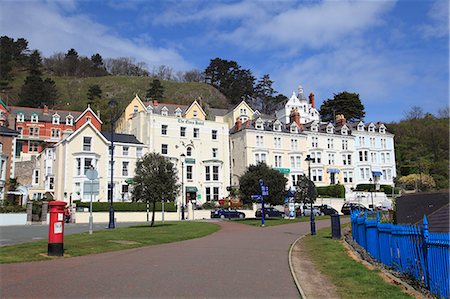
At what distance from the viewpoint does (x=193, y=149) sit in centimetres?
6012

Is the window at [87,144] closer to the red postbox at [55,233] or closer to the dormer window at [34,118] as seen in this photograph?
the dormer window at [34,118]

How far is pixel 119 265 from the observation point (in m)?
11.8

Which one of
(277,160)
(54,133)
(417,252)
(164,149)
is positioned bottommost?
(417,252)

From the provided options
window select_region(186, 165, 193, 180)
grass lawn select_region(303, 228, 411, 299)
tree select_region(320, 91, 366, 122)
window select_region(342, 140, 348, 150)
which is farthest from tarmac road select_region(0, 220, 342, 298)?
tree select_region(320, 91, 366, 122)

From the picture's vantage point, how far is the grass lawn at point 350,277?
8.52m

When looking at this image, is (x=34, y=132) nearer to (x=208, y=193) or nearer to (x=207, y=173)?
(x=207, y=173)

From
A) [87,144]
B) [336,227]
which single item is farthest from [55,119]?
[336,227]

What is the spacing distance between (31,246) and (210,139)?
47146mm

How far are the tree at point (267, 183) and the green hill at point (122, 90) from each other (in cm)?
7450

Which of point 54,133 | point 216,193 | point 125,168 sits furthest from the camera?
point 54,133

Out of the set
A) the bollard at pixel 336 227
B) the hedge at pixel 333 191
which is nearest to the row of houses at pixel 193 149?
the hedge at pixel 333 191

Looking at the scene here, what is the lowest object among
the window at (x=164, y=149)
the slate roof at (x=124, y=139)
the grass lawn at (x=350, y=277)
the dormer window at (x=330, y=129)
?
the grass lawn at (x=350, y=277)

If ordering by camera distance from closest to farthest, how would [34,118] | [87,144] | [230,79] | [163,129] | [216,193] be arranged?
[87,144] → [163,129] → [216,193] → [34,118] → [230,79]

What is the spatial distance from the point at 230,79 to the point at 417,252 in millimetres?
116659
